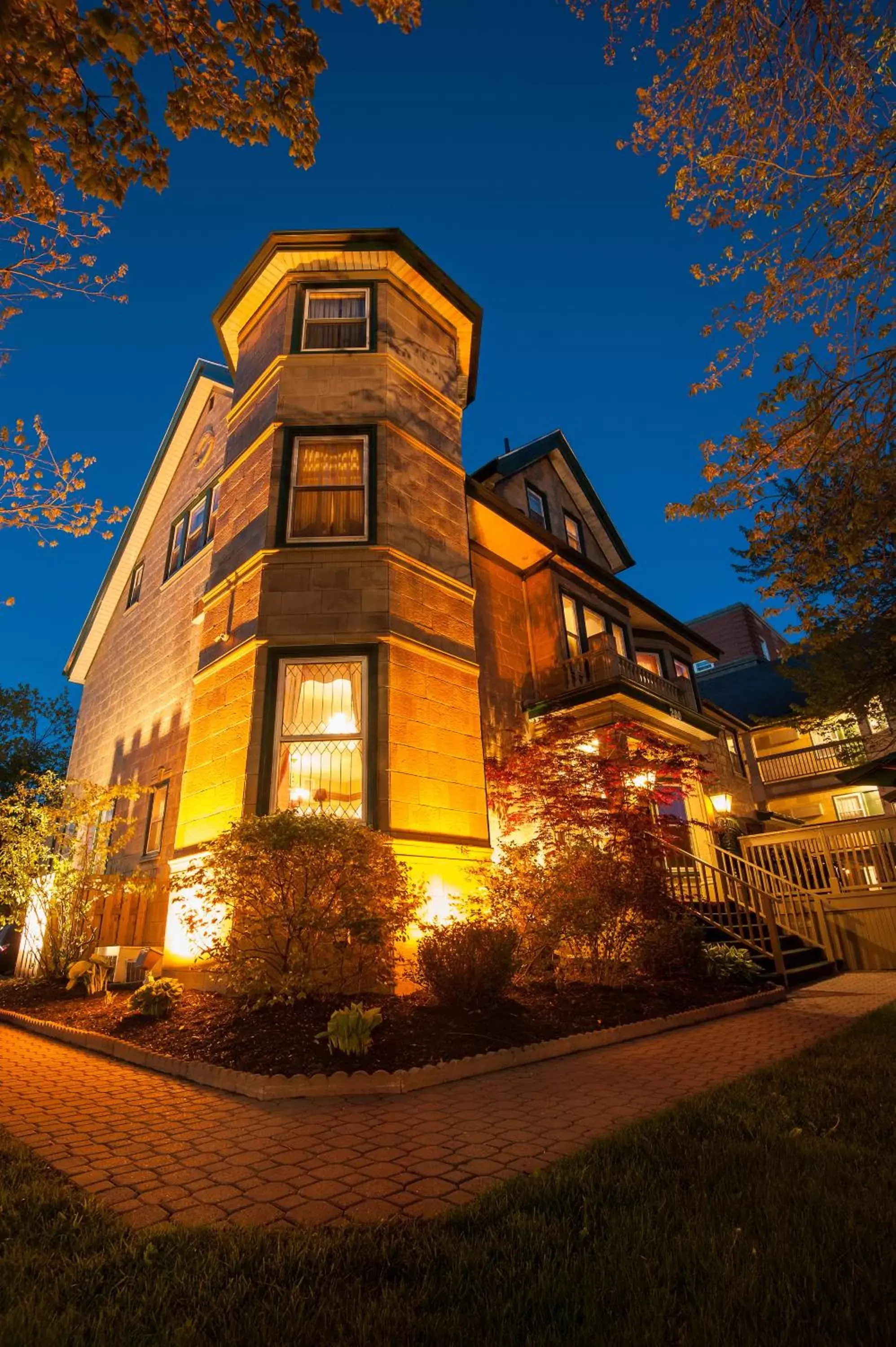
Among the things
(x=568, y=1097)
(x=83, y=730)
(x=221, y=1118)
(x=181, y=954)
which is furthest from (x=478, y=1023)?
(x=83, y=730)

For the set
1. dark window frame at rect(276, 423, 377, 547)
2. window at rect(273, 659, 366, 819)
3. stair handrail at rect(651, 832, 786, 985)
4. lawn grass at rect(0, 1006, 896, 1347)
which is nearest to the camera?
lawn grass at rect(0, 1006, 896, 1347)

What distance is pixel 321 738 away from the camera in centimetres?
845

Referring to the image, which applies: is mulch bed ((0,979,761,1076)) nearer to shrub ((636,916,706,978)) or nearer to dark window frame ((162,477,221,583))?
shrub ((636,916,706,978))

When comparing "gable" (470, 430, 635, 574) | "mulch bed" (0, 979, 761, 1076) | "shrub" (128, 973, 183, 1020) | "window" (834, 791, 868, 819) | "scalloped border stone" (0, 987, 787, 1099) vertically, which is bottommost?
"scalloped border stone" (0, 987, 787, 1099)

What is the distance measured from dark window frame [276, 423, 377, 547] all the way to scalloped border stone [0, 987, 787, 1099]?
20.9 feet

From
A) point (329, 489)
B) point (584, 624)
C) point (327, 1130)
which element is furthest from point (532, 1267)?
point (584, 624)

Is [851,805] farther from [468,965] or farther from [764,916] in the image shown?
[468,965]

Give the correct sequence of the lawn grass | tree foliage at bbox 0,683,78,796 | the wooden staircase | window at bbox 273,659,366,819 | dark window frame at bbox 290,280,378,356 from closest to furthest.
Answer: the lawn grass
window at bbox 273,659,366,819
the wooden staircase
dark window frame at bbox 290,280,378,356
tree foliage at bbox 0,683,78,796

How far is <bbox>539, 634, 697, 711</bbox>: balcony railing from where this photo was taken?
510 inches

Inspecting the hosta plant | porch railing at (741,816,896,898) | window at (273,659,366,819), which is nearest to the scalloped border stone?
the hosta plant

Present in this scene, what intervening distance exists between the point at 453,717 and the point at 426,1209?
23.0ft

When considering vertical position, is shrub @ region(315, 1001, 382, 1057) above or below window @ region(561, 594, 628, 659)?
below

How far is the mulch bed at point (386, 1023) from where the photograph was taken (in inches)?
191

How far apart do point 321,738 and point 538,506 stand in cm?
1117
